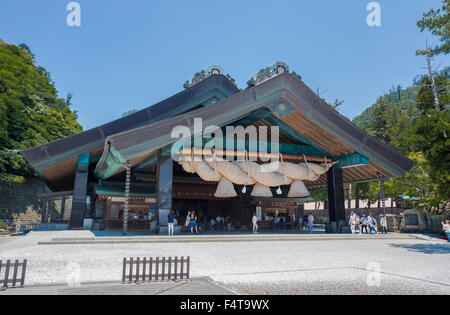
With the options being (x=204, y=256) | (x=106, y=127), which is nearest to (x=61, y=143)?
(x=106, y=127)

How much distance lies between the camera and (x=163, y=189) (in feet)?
53.3

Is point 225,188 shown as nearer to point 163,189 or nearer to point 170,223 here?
point 163,189

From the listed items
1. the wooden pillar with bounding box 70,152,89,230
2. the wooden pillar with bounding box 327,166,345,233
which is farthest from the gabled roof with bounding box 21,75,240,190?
the wooden pillar with bounding box 327,166,345,233

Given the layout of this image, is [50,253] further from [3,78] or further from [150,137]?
[3,78]

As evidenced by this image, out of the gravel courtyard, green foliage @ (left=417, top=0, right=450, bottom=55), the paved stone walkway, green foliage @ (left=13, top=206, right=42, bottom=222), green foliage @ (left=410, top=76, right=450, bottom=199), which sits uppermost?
green foliage @ (left=417, top=0, right=450, bottom=55)

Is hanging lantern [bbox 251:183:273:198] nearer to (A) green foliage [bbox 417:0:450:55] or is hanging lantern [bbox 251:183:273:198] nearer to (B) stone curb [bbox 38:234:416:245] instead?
(B) stone curb [bbox 38:234:416:245]

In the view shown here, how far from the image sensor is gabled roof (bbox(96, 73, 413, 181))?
15.1 m

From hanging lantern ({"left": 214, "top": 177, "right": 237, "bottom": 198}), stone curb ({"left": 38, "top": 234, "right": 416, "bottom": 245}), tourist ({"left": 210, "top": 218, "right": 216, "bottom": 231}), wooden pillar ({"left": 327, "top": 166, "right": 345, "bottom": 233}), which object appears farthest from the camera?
tourist ({"left": 210, "top": 218, "right": 216, "bottom": 231})

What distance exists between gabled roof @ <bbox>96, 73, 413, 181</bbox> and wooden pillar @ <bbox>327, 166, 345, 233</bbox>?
1.75m

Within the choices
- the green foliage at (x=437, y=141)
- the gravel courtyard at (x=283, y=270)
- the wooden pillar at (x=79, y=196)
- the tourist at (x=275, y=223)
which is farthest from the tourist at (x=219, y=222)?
the green foliage at (x=437, y=141)

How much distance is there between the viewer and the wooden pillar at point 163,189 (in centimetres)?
1594

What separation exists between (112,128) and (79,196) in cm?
536

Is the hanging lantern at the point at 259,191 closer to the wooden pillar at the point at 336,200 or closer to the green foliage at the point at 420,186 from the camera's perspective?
the wooden pillar at the point at 336,200
